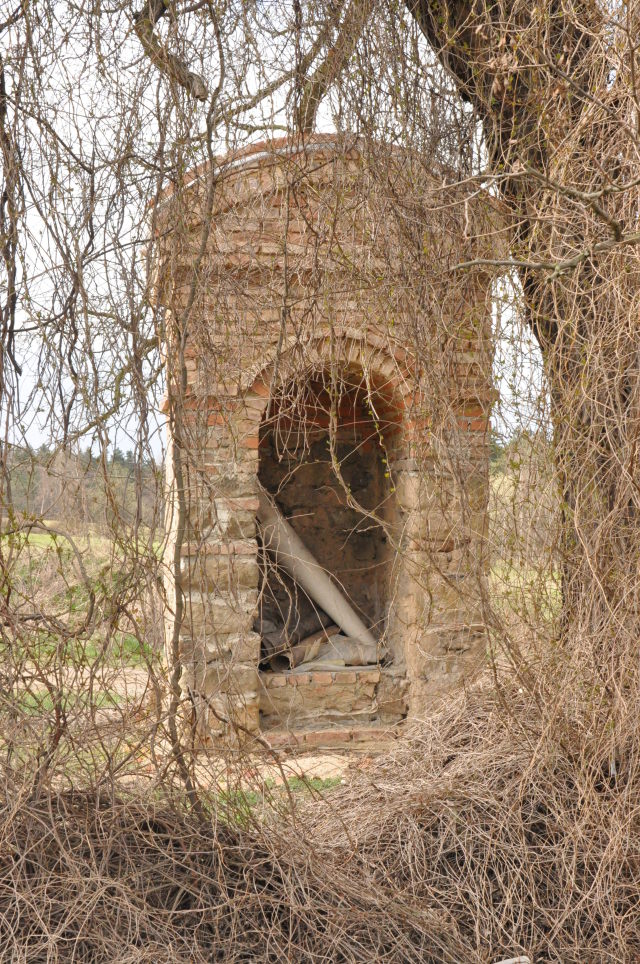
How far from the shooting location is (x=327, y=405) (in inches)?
257

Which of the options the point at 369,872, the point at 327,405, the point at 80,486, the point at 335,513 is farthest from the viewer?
the point at 335,513

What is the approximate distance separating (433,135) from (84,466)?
219 centimetres

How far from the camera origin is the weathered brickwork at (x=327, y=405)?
2936 millimetres

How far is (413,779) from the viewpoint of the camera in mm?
3404

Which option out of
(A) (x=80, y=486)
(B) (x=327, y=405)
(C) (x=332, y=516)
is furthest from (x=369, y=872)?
(C) (x=332, y=516)

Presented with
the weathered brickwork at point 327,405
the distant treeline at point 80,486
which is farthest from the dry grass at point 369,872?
the distant treeline at point 80,486

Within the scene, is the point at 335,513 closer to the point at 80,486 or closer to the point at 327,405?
the point at 327,405

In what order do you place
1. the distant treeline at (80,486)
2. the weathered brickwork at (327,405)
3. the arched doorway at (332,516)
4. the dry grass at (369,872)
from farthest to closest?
the arched doorway at (332,516) < the weathered brickwork at (327,405) < the distant treeline at (80,486) < the dry grass at (369,872)

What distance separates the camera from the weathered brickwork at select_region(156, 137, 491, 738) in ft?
9.63

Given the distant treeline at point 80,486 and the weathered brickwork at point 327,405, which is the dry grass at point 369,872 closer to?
the weathered brickwork at point 327,405

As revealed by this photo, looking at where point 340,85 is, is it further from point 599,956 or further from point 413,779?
point 599,956

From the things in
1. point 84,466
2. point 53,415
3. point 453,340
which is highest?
point 453,340

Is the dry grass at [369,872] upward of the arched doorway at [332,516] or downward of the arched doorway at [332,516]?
downward

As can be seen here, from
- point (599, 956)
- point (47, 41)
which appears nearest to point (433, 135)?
point (47, 41)
